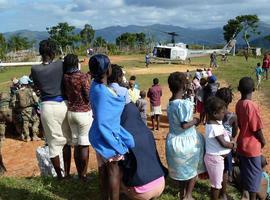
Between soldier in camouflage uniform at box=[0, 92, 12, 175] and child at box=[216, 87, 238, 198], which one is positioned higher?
child at box=[216, 87, 238, 198]

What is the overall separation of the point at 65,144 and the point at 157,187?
1.85 meters

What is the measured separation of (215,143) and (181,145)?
1.36 ft

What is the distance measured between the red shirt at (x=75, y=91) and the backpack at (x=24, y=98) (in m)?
6.27

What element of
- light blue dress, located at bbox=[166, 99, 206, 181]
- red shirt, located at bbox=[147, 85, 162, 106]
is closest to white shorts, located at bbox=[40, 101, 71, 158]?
light blue dress, located at bbox=[166, 99, 206, 181]

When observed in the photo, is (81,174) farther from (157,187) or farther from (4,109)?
(4,109)

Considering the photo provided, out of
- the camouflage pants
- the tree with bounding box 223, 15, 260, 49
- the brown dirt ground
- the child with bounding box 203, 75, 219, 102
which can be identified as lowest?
the brown dirt ground

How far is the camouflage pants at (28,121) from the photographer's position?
11.5 meters

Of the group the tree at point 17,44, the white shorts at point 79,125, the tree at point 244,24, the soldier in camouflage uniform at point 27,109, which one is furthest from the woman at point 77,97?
the tree at point 244,24

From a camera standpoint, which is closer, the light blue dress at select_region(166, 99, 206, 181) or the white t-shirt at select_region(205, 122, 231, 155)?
the light blue dress at select_region(166, 99, 206, 181)

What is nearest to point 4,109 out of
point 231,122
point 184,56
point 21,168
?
point 21,168

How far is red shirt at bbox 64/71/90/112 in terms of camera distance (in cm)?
517

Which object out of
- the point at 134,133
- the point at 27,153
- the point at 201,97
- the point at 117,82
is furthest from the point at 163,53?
the point at 134,133

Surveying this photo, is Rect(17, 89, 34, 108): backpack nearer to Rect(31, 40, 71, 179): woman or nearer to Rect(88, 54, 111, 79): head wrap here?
Rect(31, 40, 71, 179): woman

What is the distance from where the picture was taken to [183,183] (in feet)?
16.5
